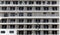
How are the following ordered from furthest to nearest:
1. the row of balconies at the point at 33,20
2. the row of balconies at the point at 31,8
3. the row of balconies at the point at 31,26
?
the row of balconies at the point at 31,8 → the row of balconies at the point at 33,20 → the row of balconies at the point at 31,26

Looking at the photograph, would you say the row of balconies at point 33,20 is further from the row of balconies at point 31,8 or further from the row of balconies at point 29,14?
the row of balconies at point 31,8

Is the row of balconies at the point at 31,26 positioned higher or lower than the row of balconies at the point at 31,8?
lower

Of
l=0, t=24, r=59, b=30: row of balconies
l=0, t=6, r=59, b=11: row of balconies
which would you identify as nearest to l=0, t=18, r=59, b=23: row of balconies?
l=0, t=24, r=59, b=30: row of balconies

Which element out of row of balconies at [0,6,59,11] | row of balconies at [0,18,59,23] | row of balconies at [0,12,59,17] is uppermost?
row of balconies at [0,6,59,11]

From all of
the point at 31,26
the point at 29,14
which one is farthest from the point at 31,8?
the point at 31,26

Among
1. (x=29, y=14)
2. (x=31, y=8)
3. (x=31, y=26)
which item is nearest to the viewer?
(x=31, y=26)

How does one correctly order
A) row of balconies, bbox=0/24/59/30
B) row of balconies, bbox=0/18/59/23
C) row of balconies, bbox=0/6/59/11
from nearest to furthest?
row of balconies, bbox=0/24/59/30 → row of balconies, bbox=0/18/59/23 → row of balconies, bbox=0/6/59/11

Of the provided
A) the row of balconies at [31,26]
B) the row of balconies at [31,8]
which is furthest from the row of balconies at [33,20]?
the row of balconies at [31,8]

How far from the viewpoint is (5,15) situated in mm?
29500

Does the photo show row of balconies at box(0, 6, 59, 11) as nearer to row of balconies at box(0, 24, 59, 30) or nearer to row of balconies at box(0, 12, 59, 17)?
row of balconies at box(0, 12, 59, 17)

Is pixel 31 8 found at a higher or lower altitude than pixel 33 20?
higher

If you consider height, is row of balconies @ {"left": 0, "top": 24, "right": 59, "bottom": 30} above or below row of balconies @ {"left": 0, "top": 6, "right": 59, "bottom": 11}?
below

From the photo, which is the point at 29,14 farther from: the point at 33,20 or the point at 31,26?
the point at 31,26

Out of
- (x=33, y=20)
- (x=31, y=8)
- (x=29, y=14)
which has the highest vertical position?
(x=31, y=8)
